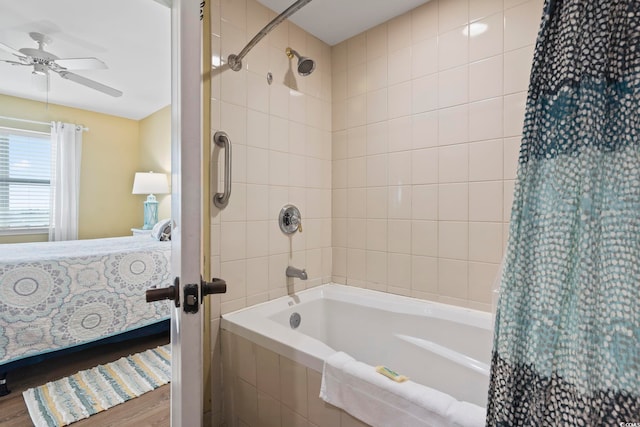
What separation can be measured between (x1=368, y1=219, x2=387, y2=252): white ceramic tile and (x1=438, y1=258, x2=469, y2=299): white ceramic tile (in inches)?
14.3

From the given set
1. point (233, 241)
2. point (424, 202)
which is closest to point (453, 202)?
point (424, 202)

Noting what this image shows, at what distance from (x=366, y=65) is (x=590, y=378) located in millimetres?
1945

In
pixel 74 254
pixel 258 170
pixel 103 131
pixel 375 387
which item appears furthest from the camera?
pixel 103 131

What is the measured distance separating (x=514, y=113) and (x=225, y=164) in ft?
4.62

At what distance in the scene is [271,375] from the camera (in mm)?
1256

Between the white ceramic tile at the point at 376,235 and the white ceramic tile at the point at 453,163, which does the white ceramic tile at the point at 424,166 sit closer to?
the white ceramic tile at the point at 453,163

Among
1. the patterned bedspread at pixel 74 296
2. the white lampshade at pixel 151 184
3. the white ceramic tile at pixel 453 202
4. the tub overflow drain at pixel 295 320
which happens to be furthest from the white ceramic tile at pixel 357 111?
the white lampshade at pixel 151 184

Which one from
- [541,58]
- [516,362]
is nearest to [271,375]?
[516,362]

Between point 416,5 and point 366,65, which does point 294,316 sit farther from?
point 416,5

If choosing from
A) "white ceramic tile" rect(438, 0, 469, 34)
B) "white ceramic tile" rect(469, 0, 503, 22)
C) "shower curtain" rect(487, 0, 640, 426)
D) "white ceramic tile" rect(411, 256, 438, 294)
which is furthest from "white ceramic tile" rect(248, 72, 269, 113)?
"shower curtain" rect(487, 0, 640, 426)

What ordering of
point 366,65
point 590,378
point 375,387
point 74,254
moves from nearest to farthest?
point 590,378
point 375,387
point 366,65
point 74,254

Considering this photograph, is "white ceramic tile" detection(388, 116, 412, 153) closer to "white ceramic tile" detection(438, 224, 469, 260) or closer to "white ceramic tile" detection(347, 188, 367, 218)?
"white ceramic tile" detection(347, 188, 367, 218)

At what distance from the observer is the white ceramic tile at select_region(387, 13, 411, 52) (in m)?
1.79

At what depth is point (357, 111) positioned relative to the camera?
6.66 feet
